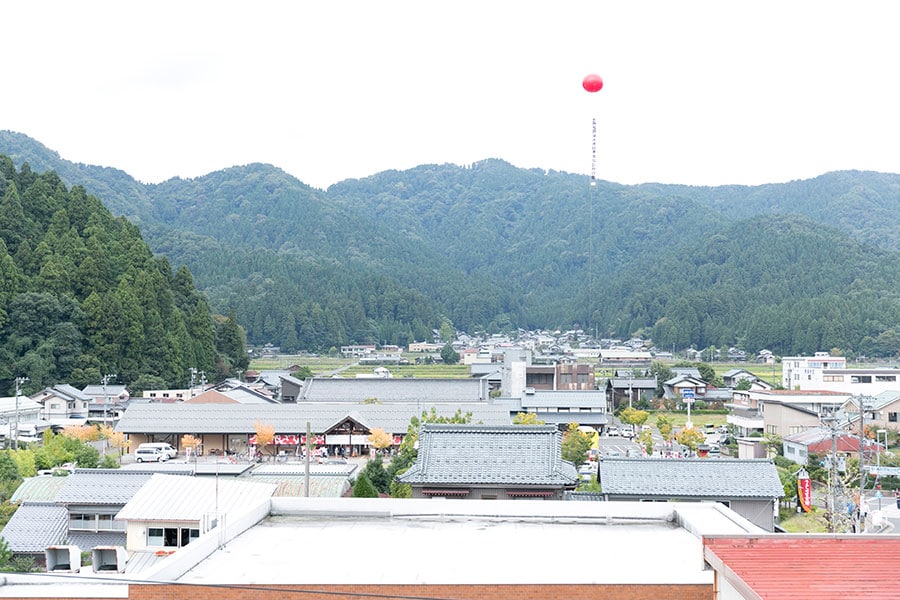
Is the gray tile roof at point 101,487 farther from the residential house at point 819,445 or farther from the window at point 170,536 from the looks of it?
the residential house at point 819,445

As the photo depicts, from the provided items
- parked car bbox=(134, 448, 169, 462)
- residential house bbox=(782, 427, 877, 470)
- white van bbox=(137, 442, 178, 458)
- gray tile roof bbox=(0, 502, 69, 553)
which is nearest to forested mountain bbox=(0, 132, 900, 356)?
residential house bbox=(782, 427, 877, 470)

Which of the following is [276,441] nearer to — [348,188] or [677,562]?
[677,562]

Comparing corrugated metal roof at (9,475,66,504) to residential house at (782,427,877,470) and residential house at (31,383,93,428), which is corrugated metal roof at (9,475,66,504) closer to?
residential house at (782,427,877,470)

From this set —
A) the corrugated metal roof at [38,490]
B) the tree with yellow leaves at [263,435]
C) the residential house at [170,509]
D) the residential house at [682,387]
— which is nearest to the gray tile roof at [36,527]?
the corrugated metal roof at [38,490]

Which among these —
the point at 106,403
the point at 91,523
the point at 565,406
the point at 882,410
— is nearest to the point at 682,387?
the point at 565,406

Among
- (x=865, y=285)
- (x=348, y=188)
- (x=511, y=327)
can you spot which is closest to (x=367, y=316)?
(x=511, y=327)
